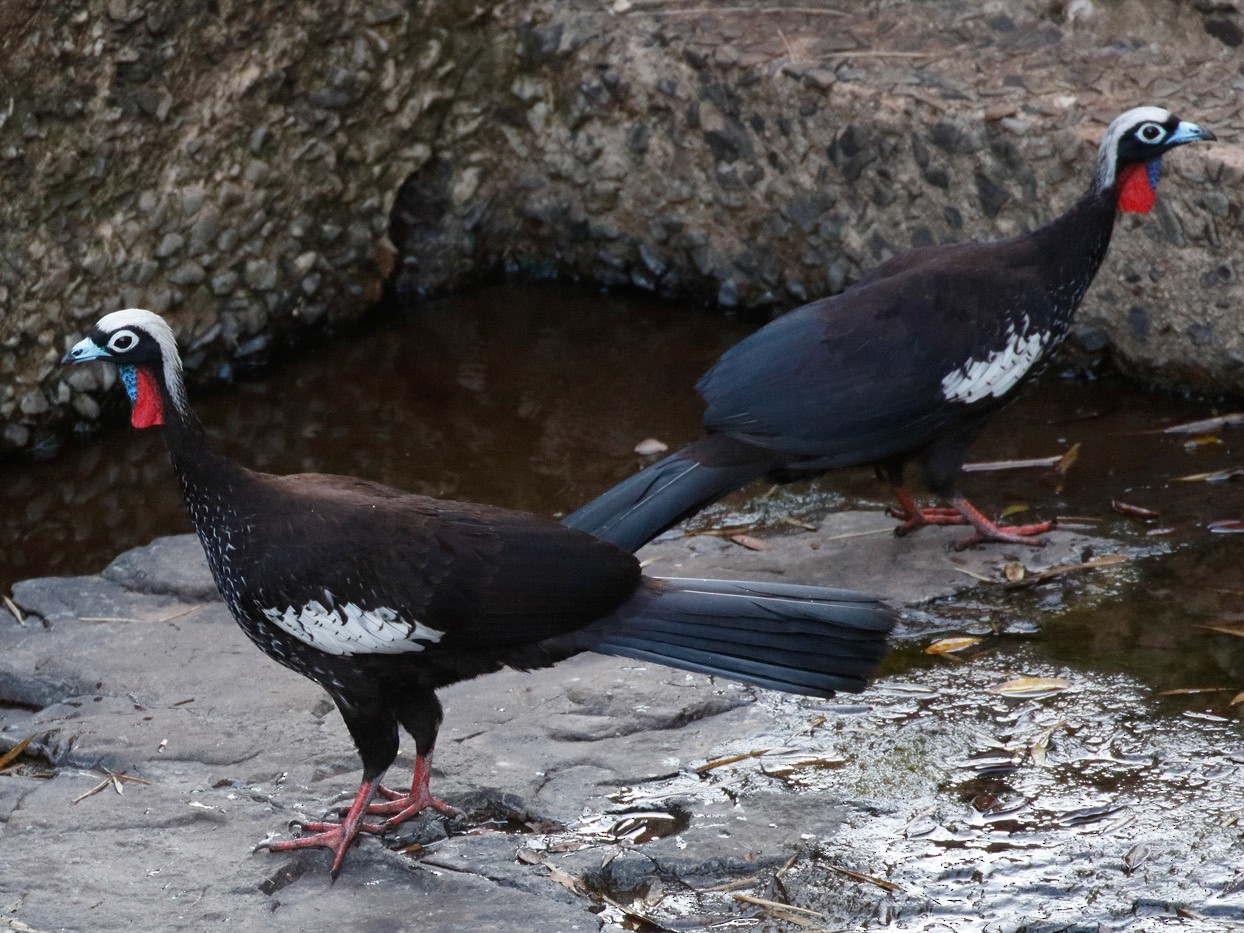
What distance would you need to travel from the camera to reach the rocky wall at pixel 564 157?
5.95m

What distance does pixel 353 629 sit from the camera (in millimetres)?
3373

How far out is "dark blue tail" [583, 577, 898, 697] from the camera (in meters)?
3.34

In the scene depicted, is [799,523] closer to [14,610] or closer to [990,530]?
[990,530]

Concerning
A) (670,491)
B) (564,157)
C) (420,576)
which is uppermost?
(564,157)

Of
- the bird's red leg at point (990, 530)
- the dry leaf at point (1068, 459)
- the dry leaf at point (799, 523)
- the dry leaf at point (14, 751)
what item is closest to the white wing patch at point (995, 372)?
the bird's red leg at point (990, 530)

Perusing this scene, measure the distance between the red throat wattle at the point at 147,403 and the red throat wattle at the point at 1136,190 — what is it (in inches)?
120

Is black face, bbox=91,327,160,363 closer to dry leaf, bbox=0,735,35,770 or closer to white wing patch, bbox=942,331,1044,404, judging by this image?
dry leaf, bbox=0,735,35,770

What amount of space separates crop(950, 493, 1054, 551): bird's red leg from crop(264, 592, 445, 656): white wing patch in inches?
80.4

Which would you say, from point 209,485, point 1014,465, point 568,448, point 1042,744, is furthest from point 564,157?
point 1042,744

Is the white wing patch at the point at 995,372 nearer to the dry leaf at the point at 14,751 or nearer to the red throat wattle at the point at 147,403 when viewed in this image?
the red throat wattle at the point at 147,403

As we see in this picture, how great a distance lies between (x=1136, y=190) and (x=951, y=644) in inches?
67.9

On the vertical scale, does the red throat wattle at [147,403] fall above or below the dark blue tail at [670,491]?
above

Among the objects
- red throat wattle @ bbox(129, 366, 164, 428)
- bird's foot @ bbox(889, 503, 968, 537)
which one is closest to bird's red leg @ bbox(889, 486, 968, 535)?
bird's foot @ bbox(889, 503, 968, 537)

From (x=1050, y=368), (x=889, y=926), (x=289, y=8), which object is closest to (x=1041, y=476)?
(x=1050, y=368)
